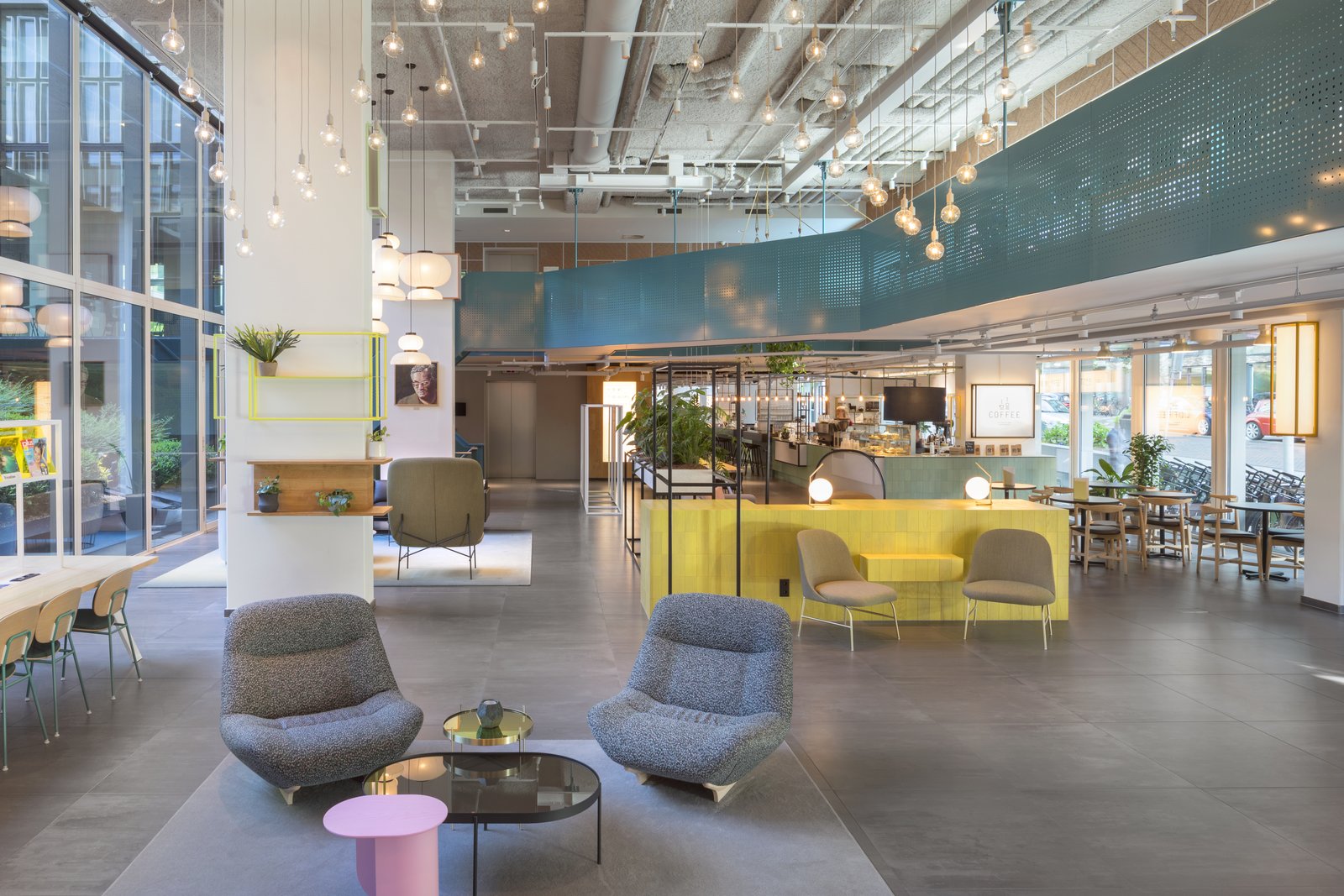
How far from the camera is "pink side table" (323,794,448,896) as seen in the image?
317cm

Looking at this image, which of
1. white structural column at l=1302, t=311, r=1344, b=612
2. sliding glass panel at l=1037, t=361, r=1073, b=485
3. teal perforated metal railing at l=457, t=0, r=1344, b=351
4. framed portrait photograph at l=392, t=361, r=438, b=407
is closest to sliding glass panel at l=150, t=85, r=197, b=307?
framed portrait photograph at l=392, t=361, r=438, b=407

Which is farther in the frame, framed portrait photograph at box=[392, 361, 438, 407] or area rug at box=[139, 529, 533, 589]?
framed portrait photograph at box=[392, 361, 438, 407]

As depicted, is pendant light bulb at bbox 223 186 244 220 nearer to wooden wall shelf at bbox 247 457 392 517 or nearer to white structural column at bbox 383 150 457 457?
wooden wall shelf at bbox 247 457 392 517

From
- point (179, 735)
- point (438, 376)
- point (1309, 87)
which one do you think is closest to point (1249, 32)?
point (1309, 87)

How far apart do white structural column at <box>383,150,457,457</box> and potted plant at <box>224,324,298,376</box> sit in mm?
6260

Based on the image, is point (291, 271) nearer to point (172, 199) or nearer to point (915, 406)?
point (172, 199)

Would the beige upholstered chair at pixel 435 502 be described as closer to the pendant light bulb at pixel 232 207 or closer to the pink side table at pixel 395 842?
the pendant light bulb at pixel 232 207

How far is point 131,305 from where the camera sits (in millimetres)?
11250

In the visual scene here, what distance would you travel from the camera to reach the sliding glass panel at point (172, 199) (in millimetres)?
11898

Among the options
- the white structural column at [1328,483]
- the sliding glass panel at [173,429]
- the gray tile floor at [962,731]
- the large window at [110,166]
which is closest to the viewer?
the gray tile floor at [962,731]

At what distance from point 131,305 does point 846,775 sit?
10.5m

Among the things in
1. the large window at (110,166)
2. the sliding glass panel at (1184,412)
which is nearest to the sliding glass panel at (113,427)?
the large window at (110,166)

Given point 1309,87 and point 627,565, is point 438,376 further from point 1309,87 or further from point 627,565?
point 1309,87

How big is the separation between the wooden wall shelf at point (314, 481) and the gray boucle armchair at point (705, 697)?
3.62 meters
